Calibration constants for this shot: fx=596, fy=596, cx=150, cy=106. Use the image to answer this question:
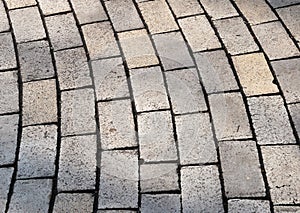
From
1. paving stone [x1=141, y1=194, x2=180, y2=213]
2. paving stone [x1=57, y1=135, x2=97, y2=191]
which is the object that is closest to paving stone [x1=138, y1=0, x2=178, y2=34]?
paving stone [x1=57, y1=135, x2=97, y2=191]

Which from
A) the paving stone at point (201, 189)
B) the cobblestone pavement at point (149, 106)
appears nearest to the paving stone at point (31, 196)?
the cobblestone pavement at point (149, 106)

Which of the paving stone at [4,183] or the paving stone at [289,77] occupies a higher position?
the paving stone at [289,77]

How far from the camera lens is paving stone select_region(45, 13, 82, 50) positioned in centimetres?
→ 321

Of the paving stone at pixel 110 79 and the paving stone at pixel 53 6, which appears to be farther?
the paving stone at pixel 53 6

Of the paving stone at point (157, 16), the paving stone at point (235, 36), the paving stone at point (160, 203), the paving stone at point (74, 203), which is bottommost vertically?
the paving stone at point (160, 203)

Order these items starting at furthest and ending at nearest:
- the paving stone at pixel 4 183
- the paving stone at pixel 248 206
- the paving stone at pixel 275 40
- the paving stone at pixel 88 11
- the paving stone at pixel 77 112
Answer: the paving stone at pixel 88 11 → the paving stone at pixel 275 40 → the paving stone at pixel 77 112 → the paving stone at pixel 4 183 → the paving stone at pixel 248 206

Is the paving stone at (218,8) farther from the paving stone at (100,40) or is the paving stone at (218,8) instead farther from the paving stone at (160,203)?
the paving stone at (160,203)

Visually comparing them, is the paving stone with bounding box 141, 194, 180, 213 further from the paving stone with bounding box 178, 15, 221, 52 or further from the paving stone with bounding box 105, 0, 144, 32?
the paving stone with bounding box 105, 0, 144, 32

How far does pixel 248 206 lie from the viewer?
2.38m

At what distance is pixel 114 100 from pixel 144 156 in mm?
389

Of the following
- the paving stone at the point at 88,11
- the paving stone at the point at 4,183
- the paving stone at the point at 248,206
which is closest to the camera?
the paving stone at the point at 248,206

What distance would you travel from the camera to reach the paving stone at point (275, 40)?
3.02 metres

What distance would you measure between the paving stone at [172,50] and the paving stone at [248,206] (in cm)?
87

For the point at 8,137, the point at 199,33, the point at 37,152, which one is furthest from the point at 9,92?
the point at 199,33
